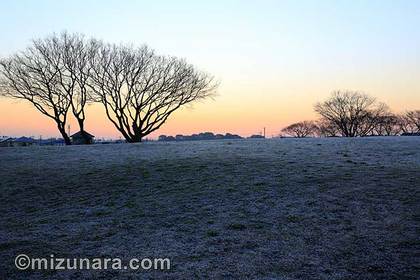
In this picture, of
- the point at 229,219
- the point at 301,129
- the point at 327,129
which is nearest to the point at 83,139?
the point at 229,219

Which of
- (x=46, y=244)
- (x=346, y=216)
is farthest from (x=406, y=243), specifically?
(x=46, y=244)

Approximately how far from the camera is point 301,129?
109 meters

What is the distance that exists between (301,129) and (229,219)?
342 ft

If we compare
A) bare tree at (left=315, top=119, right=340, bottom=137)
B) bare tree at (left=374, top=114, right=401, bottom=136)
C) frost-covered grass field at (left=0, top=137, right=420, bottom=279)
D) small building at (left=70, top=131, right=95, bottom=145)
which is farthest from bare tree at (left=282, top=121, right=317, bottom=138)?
frost-covered grass field at (left=0, top=137, right=420, bottom=279)

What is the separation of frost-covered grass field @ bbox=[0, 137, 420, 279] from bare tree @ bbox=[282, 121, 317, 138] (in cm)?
9162

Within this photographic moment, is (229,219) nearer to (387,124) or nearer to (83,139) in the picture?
(83,139)

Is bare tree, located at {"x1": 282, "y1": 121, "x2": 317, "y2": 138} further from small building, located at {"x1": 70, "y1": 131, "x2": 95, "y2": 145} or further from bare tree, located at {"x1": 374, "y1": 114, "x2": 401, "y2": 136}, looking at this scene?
small building, located at {"x1": 70, "y1": 131, "x2": 95, "y2": 145}

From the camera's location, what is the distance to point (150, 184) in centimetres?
1232

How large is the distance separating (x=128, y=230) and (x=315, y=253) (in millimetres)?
3972

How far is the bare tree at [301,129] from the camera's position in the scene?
104188 mm

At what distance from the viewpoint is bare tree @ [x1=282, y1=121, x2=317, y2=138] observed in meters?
104

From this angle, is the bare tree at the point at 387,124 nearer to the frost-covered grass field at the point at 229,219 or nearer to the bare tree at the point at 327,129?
the bare tree at the point at 327,129

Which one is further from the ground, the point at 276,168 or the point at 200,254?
the point at 276,168

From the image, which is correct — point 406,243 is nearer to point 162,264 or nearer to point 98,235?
point 162,264
